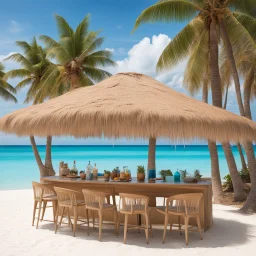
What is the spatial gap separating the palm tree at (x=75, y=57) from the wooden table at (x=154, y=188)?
9.43 m

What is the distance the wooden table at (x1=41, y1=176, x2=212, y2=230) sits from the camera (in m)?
6.54

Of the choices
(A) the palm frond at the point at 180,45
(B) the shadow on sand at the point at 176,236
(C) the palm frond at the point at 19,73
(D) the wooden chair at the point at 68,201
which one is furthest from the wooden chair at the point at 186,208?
(C) the palm frond at the point at 19,73

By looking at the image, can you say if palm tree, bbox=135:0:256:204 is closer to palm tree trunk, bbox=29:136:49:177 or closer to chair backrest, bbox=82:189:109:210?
chair backrest, bbox=82:189:109:210

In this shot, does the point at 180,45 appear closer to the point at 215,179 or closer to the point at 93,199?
the point at 215,179

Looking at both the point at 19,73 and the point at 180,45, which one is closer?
the point at 180,45

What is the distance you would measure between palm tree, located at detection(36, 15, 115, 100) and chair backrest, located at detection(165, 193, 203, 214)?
11.0 metres

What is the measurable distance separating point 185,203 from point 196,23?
7.45m


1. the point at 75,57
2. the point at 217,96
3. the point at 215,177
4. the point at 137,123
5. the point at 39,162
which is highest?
the point at 75,57

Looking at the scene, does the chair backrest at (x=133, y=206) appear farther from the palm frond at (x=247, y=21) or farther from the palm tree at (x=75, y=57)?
the palm tree at (x=75, y=57)

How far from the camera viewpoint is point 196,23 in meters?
11.6

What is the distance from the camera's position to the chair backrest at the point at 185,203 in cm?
Answer: 575

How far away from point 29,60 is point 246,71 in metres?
11.4

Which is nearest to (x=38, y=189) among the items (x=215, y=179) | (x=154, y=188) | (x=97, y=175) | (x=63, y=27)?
(x=97, y=175)

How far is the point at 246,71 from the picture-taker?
15680 mm
